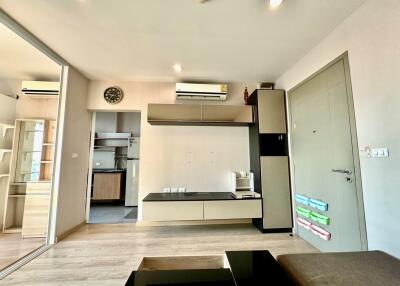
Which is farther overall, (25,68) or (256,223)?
(256,223)

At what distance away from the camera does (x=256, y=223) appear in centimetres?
337

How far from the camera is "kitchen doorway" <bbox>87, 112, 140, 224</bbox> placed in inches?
190

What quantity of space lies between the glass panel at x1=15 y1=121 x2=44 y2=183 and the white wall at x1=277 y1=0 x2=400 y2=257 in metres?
4.67

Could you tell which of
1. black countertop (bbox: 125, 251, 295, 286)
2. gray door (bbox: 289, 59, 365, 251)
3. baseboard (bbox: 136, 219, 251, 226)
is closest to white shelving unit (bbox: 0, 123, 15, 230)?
baseboard (bbox: 136, 219, 251, 226)

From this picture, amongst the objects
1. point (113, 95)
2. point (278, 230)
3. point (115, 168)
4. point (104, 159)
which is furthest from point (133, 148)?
point (278, 230)

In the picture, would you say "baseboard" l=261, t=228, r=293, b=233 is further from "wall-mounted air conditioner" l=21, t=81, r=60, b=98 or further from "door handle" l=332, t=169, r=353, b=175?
"wall-mounted air conditioner" l=21, t=81, r=60, b=98

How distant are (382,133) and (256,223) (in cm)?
235

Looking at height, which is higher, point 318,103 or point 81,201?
point 318,103

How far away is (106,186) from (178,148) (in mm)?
2795

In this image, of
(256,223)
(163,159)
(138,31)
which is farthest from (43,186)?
(256,223)

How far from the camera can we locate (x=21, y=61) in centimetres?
296

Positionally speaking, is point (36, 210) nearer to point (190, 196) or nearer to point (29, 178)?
point (29, 178)

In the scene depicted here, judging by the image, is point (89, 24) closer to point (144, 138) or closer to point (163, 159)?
point (144, 138)

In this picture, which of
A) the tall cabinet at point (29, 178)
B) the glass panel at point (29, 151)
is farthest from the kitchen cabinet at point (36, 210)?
the glass panel at point (29, 151)
